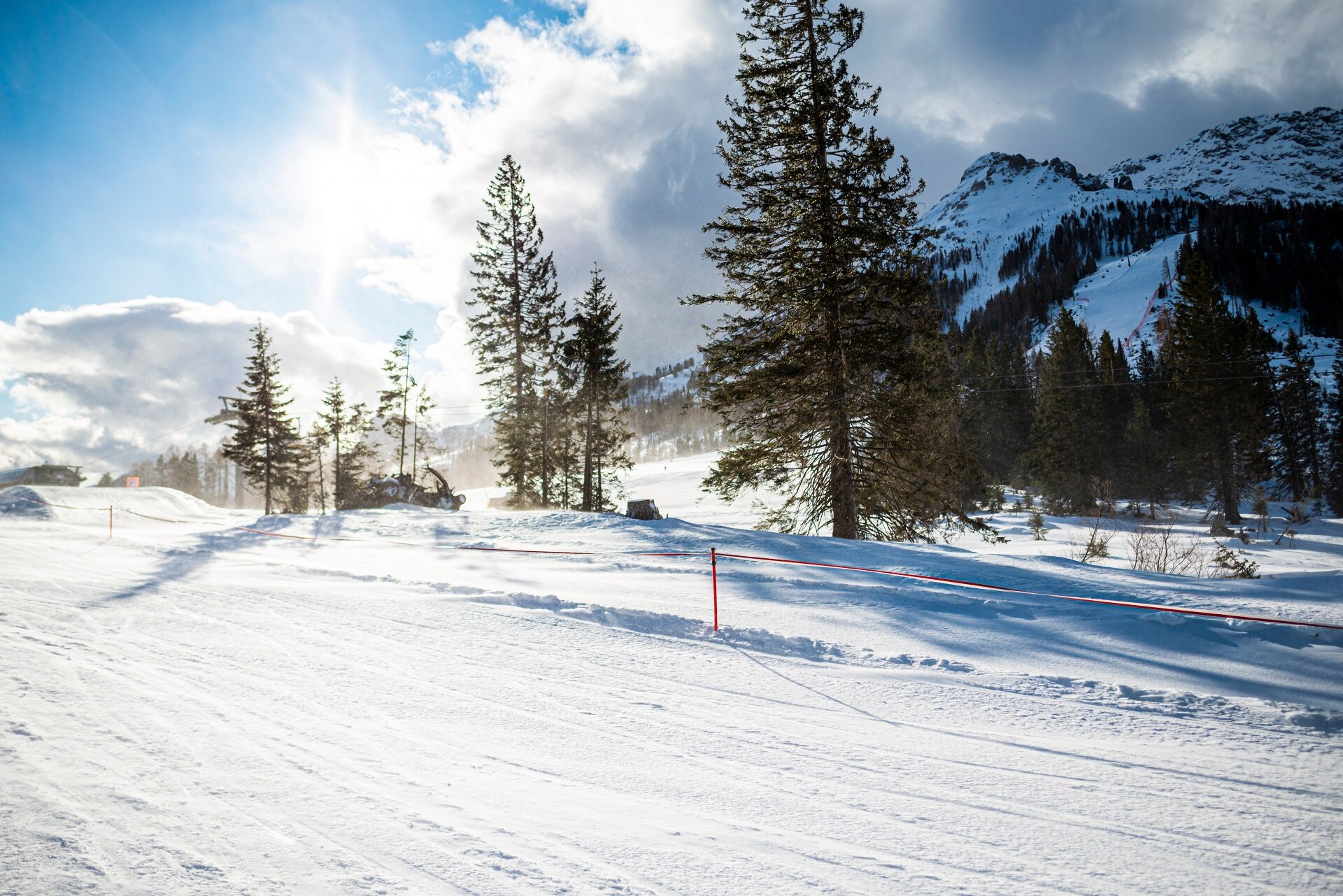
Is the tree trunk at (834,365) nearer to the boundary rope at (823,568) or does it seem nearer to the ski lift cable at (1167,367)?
the boundary rope at (823,568)

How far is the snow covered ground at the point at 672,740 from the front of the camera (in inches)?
103

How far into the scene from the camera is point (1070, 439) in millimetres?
39219

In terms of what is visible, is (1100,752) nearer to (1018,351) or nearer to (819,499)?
(819,499)

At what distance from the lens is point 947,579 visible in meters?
8.46

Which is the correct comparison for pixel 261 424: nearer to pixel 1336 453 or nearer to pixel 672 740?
pixel 672 740

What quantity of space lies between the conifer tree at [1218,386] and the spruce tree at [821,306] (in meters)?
28.6

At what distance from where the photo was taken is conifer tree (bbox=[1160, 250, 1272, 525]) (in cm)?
3112

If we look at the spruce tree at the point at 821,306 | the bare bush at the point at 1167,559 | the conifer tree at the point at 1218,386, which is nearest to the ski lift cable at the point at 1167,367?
the conifer tree at the point at 1218,386

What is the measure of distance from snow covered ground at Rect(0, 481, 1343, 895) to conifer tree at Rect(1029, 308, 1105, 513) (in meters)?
35.6

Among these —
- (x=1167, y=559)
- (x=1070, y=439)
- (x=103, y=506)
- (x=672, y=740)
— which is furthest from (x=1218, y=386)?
(x=103, y=506)

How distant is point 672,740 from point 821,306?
10.8 m

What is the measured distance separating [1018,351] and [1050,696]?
69040mm

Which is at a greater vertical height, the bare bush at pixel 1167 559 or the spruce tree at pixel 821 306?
the spruce tree at pixel 821 306

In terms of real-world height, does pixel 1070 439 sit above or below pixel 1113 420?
below
